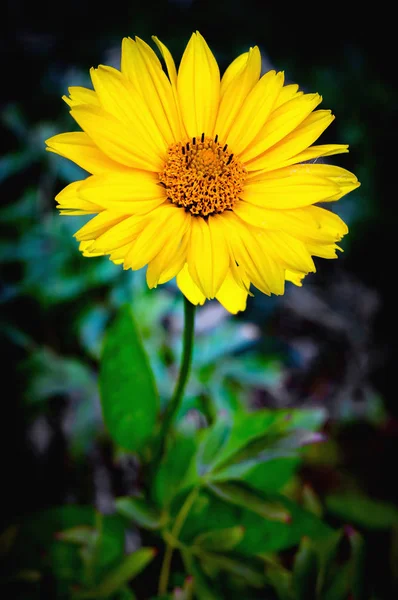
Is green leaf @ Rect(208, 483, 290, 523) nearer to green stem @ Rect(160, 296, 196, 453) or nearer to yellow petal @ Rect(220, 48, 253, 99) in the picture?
green stem @ Rect(160, 296, 196, 453)

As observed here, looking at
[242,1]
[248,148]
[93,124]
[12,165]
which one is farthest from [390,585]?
[242,1]

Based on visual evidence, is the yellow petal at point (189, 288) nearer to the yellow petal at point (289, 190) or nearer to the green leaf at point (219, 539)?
the yellow petal at point (289, 190)

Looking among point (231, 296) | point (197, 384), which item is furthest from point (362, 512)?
point (231, 296)

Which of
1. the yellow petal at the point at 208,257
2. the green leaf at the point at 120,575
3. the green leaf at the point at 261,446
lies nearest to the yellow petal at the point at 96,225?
the yellow petal at the point at 208,257

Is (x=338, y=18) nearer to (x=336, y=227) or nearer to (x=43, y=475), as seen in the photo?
(x=336, y=227)

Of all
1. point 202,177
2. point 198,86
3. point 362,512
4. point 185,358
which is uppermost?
point 198,86

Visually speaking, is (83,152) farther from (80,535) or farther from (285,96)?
(80,535)

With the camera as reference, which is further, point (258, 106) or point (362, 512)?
point (362, 512)

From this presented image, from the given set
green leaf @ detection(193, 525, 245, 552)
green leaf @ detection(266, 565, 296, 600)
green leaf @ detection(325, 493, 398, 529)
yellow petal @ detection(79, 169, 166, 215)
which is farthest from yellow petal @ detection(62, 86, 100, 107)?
green leaf @ detection(325, 493, 398, 529)

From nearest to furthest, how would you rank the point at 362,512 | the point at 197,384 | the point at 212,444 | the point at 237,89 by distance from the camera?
1. the point at 237,89
2. the point at 212,444
3. the point at 362,512
4. the point at 197,384
